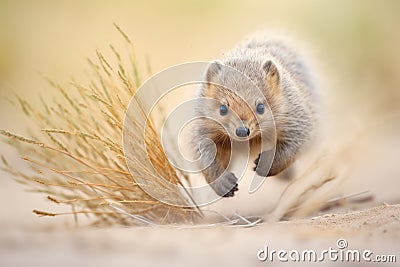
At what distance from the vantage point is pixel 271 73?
350cm

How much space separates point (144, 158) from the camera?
3.41 meters

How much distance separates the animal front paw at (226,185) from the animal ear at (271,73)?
603mm

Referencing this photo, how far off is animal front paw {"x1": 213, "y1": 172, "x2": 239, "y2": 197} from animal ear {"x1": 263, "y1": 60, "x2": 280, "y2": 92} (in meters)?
0.60

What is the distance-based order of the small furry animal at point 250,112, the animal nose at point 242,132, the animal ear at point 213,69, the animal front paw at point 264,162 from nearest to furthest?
the animal nose at point 242,132 → the small furry animal at point 250,112 → the animal ear at point 213,69 → the animal front paw at point 264,162

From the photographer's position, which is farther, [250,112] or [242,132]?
[250,112]

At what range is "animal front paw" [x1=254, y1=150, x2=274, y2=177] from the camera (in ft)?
11.9

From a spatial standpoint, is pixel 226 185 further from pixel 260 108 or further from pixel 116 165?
pixel 116 165

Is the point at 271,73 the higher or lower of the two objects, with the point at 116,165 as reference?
higher

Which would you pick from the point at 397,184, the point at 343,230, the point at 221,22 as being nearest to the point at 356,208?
the point at 397,184

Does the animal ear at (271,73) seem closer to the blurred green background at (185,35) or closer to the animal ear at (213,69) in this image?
the animal ear at (213,69)

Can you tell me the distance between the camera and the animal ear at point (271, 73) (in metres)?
3.48

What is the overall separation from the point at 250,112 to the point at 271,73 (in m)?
0.39

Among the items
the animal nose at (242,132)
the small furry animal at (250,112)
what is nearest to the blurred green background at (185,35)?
the small furry animal at (250,112)

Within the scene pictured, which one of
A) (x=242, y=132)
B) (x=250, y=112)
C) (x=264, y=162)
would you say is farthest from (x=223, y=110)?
(x=264, y=162)
